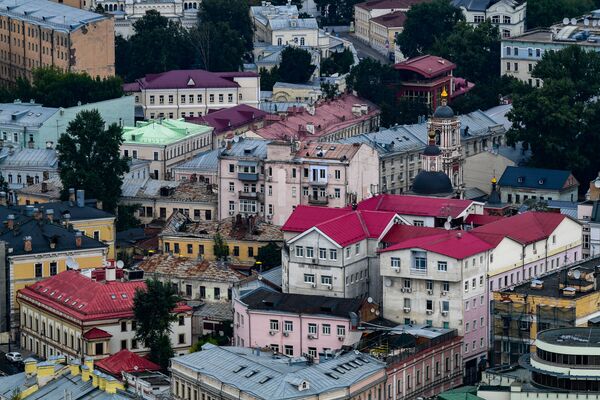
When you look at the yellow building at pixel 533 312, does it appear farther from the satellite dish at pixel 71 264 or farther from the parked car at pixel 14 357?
the satellite dish at pixel 71 264

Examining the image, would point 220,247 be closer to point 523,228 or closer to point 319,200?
point 319,200

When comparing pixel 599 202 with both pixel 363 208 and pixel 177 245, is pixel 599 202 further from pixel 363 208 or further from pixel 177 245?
pixel 177 245

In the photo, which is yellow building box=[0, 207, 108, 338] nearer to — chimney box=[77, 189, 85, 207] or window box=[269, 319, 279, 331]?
chimney box=[77, 189, 85, 207]

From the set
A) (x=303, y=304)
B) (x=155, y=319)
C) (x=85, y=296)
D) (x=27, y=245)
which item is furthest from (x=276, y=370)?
(x=27, y=245)

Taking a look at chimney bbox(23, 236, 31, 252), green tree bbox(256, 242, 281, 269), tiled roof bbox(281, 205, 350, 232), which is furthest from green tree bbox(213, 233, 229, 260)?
chimney bbox(23, 236, 31, 252)

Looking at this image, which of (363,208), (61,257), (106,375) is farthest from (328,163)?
(106,375)

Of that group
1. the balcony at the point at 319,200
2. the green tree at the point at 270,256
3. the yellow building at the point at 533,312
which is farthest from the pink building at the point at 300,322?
the balcony at the point at 319,200
